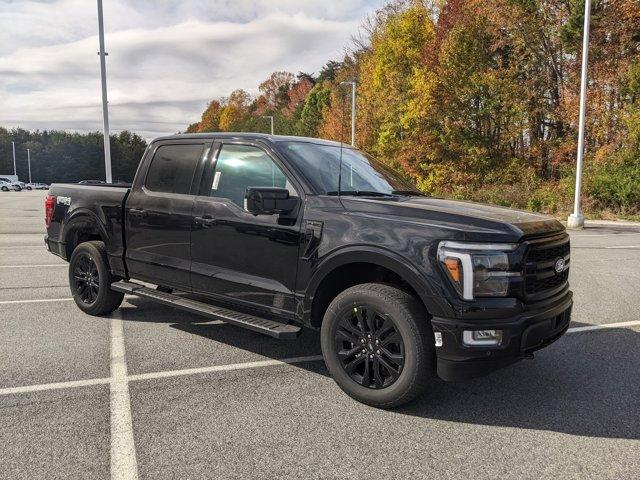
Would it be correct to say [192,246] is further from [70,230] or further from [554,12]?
[554,12]

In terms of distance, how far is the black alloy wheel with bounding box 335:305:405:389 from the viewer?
12.0 feet

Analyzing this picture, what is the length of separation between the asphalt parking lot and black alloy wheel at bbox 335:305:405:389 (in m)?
0.23

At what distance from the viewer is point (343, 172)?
15.1 ft

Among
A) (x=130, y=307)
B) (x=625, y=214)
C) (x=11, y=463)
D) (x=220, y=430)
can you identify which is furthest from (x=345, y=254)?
(x=625, y=214)

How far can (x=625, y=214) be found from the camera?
2202 cm

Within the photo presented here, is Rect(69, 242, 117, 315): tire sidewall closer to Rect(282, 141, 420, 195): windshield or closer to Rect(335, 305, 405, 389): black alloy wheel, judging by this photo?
Rect(282, 141, 420, 195): windshield

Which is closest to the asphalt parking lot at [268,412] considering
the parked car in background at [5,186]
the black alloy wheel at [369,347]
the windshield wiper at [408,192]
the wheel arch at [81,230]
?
the black alloy wheel at [369,347]

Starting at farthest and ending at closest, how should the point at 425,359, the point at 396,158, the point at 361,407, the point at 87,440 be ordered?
the point at 396,158
the point at 361,407
the point at 425,359
the point at 87,440

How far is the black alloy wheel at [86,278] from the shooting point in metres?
5.90

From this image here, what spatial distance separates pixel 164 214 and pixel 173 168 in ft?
1.60

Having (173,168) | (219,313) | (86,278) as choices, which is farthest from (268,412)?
(86,278)

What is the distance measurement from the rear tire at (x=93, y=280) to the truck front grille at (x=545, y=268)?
422cm

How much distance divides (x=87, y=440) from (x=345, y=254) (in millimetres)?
1968

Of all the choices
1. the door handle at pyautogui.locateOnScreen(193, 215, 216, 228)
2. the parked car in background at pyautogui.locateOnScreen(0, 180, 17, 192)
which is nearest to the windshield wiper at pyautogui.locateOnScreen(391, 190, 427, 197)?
the door handle at pyautogui.locateOnScreen(193, 215, 216, 228)
